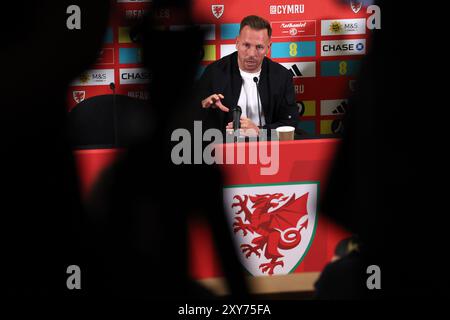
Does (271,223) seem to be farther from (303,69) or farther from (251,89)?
(303,69)

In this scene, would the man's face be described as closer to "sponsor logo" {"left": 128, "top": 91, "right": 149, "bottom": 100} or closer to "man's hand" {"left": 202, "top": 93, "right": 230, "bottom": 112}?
"man's hand" {"left": 202, "top": 93, "right": 230, "bottom": 112}

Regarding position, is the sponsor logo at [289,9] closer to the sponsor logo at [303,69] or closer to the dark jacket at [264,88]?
the sponsor logo at [303,69]

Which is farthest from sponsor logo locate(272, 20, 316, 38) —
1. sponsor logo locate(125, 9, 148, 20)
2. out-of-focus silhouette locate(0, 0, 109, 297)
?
out-of-focus silhouette locate(0, 0, 109, 297)

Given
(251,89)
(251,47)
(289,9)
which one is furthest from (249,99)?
(289,9)

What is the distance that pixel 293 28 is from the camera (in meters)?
4.45

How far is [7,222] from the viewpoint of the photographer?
276cm

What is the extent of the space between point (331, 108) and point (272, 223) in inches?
80.4

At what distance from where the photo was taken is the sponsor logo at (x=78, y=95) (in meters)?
4.14

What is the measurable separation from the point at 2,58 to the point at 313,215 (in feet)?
6.20

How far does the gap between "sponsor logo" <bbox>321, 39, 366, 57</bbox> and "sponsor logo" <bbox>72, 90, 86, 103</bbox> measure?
1.90 meters

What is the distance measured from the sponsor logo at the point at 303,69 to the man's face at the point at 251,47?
2.59 feet

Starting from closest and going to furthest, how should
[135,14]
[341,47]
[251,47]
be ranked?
[251,47] → [135,14] → [341,47]

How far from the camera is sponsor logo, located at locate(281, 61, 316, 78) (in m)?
4.59

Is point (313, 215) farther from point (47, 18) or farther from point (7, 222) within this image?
point (47, 18)
